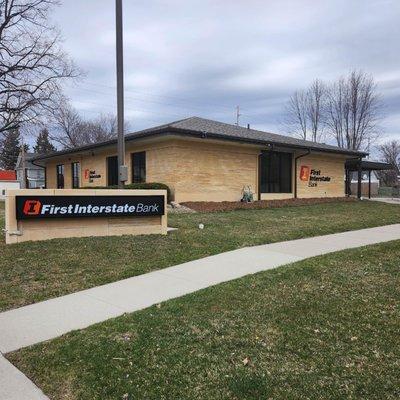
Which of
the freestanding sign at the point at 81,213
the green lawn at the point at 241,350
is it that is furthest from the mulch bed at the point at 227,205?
the green lawn at the point at 241,350

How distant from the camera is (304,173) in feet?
86.9

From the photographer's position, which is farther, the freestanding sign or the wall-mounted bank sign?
the wall-mounted bank sign

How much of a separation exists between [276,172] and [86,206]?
51.8 ft

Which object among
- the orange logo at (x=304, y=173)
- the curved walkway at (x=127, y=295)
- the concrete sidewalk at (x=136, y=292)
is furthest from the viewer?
the orange logo at (x=304, y=173)

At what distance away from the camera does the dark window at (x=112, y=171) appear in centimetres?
2544

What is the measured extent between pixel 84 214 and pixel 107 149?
609 inches

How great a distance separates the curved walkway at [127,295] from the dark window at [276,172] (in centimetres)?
1402

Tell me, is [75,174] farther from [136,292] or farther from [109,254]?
[136,292]

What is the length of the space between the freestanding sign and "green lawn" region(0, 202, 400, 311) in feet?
1.46

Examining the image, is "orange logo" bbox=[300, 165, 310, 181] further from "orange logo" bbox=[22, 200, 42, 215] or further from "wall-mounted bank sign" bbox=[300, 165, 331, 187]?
"orange logo" bbox=[22, 200, 42, 215]

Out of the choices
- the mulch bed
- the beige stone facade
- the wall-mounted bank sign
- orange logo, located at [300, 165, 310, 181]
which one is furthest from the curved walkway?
the wall-mounted bank sign

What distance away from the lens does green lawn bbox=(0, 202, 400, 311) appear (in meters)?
6.84

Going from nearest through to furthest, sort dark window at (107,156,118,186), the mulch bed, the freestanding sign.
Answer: the freestanding sign, the mulch bed, dark window at (107,156,118,186)

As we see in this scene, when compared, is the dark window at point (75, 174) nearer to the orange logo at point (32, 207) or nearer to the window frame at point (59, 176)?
the window frame at point (59, 176)
